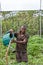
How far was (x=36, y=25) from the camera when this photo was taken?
12156 mm

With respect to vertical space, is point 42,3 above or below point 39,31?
above

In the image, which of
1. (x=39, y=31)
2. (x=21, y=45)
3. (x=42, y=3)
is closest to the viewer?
(x=21, y=45)

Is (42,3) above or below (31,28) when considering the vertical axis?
above

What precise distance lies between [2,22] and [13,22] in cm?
53

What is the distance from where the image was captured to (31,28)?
12.3 metres

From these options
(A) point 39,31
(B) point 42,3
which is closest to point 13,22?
(A) point 39,31

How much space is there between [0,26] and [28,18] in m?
1.67

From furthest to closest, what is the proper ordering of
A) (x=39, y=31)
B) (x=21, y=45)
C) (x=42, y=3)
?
(x=39, y=31) → (x=42, y=3) → (x=21, y=45)

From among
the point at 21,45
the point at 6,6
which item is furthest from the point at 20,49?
the point at 6,6

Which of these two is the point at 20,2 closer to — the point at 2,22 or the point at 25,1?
the point at 25,1

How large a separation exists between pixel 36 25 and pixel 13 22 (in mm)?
1139

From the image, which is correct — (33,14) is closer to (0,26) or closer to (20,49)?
(0,26)

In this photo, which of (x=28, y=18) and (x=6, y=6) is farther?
(x=28, y=18)

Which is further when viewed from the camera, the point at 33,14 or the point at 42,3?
the point at 33,14
